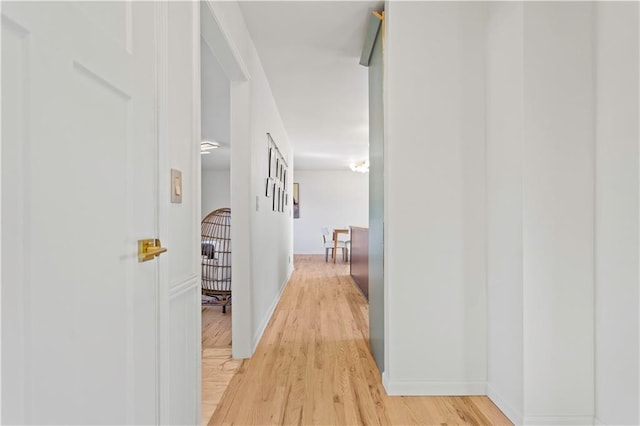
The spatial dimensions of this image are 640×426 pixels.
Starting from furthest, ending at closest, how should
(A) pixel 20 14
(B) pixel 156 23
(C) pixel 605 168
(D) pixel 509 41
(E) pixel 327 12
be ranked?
(E) pixel 327 12
(D) pixel 509 41
(C) pixel 605 168
(B) pixel 156 23
(A) pixel 20 14

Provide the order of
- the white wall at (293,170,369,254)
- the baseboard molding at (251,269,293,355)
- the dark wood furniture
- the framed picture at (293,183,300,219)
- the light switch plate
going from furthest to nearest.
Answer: the white wall at (293,170,369,254)
the framed picture at (293,183,300,219)
the dark wood furniture
the baseboard molding at (251,269,293,355)
the light switch plate

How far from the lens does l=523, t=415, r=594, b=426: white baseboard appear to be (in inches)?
57.4

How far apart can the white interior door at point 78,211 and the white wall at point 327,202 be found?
7.81 meters

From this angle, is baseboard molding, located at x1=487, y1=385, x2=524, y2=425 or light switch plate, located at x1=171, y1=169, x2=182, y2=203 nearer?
light switch plate, located at x1=171, y1=169, x2=182, y2=203

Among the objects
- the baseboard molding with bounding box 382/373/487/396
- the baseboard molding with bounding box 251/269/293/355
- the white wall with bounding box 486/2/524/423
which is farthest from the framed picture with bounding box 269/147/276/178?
the baseboard molding with bounding box 382/373/487/396

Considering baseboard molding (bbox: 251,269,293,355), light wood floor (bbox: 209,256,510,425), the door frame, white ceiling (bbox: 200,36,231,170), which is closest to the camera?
light wood floor (bbox: 209,256,510,425)

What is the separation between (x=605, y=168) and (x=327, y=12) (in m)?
1.77

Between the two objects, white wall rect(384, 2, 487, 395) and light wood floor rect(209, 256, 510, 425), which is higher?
white wall rect(384, 2, 487, 395)

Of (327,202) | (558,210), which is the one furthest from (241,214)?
(327,202)

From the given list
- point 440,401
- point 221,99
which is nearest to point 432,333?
point 440,401

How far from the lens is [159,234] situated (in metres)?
1.01

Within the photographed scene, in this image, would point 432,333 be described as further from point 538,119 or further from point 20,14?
point 20,14

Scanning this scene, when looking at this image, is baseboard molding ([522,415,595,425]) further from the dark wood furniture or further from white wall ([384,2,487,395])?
the dark wood furniture

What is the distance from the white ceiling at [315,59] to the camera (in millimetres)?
2107
